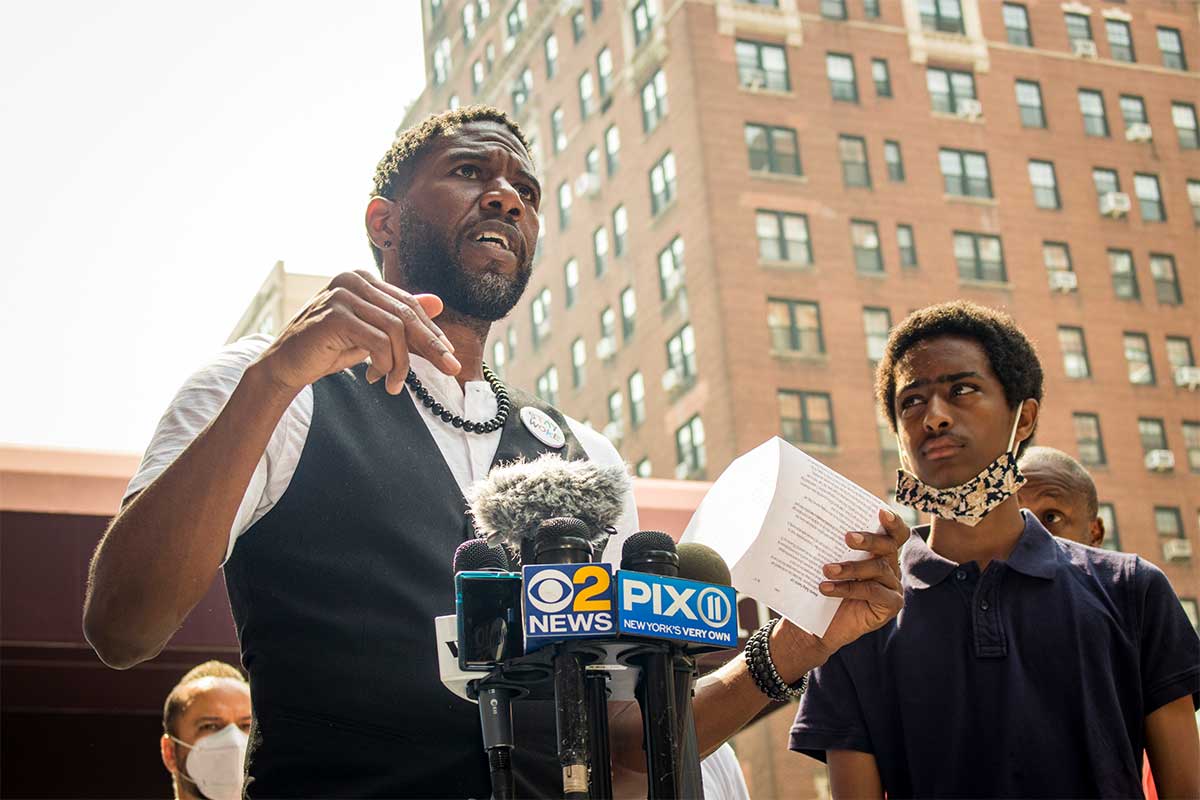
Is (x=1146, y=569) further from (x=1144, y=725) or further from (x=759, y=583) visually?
(x=759, y=583)

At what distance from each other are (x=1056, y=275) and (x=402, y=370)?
3903 cm

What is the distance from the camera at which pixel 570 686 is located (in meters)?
1.77

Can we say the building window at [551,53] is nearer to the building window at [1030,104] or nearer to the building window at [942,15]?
the building window at [942,15]

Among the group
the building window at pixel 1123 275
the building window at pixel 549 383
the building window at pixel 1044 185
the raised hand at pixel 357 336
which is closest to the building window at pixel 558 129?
the building window at pixel 549 383

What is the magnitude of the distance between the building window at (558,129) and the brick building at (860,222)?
24cm

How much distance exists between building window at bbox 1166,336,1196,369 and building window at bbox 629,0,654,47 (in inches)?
655

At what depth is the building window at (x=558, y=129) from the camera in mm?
44031

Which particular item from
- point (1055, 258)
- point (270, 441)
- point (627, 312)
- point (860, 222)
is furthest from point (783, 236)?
point (270, 441)

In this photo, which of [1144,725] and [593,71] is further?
[593,71]

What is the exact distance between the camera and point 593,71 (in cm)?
4203

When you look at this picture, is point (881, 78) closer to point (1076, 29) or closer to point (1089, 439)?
point (1076, 29)

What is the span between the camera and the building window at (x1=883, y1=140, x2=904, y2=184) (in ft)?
124

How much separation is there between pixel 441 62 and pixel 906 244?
2221 cm

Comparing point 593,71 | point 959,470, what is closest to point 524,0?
point 593,71
